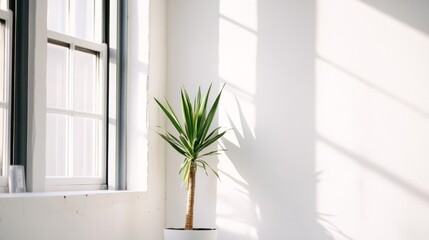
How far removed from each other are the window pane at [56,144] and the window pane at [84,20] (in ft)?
2.24

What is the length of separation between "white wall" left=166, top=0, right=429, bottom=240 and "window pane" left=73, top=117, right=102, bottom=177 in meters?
0.68

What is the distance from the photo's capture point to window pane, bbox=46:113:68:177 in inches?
184

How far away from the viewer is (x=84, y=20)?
16.8ft

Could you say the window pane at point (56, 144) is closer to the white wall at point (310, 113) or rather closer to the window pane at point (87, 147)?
the window pane at point (87, 147)

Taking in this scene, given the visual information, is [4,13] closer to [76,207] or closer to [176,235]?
[76,207]

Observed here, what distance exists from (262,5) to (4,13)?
199 cm

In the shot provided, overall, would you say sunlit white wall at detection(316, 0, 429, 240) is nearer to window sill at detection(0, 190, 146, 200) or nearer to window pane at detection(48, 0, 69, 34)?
window sill at detection(0, 190, 146, 200)

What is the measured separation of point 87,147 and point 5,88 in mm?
973

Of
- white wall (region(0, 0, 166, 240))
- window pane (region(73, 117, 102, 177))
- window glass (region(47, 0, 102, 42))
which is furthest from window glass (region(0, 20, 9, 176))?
window pane (region(73, 117, 102, 177))

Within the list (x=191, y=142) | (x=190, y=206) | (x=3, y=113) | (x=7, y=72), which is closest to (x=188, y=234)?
(x=190, y=206)

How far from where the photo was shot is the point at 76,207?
4.33 meters

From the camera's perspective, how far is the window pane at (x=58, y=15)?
475 centimetres

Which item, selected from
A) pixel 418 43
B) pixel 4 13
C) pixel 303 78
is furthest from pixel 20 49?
pixel 418 43

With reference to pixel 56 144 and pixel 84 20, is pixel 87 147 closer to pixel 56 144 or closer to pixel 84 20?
pixel 56 144
